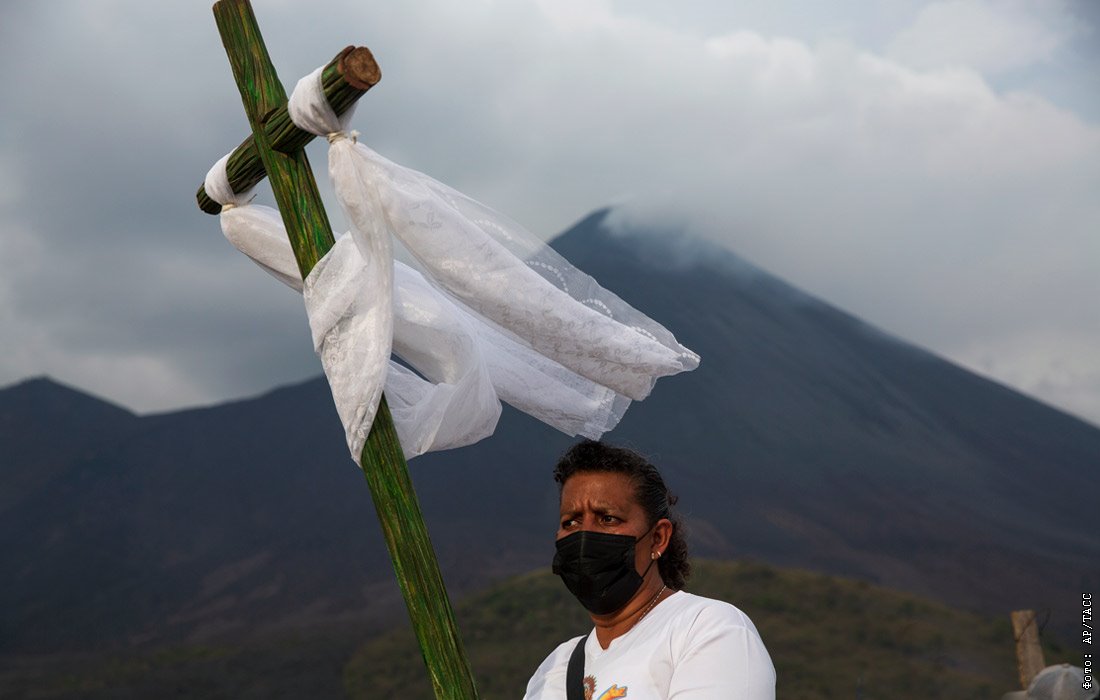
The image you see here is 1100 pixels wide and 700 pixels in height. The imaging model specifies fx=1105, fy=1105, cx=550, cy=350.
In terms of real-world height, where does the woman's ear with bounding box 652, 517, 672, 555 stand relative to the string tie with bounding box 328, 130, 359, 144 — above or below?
below

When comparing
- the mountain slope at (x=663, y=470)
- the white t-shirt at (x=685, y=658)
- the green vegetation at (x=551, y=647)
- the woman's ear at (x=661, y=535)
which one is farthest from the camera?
the mountain slope at (x=663, y=470)

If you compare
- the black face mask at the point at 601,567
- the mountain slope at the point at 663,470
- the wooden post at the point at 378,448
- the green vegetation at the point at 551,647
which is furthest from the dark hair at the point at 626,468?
the mountain slope at the point at 663,470

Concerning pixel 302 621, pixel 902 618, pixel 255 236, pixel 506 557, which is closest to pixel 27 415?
pixel 302 621

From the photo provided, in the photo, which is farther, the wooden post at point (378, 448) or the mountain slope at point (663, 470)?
the mountain slope at point (663, 470)

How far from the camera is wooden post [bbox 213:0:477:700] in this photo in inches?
92.9

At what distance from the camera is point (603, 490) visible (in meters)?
2.44

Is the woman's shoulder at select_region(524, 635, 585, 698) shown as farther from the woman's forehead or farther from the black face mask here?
the woman's forehead

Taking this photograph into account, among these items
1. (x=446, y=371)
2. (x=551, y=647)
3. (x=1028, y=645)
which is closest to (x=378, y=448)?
(x=446, y=371)

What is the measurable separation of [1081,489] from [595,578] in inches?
2571

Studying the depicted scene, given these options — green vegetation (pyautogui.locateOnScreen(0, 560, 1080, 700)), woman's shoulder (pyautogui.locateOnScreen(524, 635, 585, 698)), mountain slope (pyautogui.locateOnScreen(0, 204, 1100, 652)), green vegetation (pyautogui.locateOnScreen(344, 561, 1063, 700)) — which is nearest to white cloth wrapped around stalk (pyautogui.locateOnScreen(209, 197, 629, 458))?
woman's shoulder (pyautogui.locateOnScreen(524, 635, 585, 698))

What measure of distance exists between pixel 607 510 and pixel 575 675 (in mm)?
370

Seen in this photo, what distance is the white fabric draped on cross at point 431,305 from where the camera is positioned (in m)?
2.45

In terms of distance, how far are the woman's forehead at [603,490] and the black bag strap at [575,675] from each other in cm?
34

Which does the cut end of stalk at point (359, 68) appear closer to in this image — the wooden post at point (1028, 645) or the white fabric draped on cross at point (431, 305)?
the white fabric draped on cross at point (431, 305)
